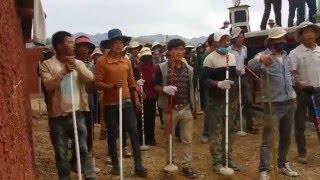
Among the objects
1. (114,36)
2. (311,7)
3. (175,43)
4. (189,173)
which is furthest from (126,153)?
(311,7)

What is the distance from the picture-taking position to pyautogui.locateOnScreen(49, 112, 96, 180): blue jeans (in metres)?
5.44

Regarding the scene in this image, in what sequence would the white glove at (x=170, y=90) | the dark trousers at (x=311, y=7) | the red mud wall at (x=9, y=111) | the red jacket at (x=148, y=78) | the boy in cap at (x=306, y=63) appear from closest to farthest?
1. the red mud wall at (x=9, y=111)
2. the white glove at (x=170, y=90)
3. the boy in cap at (x=306, y=63)
4. the red jacket at (x=148, y=78)
5. the dark trousers at (x=311, y=7)

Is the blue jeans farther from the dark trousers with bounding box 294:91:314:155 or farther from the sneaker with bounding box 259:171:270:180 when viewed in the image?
the dark trousers with bounding box 294:91:314:155

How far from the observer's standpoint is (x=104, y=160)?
8.09 m

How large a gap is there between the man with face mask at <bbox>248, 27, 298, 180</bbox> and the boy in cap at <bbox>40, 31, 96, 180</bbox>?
2560 mm

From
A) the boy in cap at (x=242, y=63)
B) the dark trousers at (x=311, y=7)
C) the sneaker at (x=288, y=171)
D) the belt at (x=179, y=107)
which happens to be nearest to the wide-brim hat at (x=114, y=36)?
the belt at (x=179, y=107)

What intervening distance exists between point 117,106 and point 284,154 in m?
2.67

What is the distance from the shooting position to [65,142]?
553 cm

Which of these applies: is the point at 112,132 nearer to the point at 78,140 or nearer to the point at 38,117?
the point at 78,140

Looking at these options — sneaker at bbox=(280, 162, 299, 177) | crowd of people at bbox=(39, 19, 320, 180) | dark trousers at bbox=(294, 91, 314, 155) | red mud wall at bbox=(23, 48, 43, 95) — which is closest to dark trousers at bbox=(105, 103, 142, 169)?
crowd of people at bbox=(39, 19, 320, 180)

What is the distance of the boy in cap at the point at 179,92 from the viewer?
6887 millimetres

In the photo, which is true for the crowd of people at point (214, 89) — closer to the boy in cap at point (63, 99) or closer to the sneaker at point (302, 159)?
the boy in cap at point (63, 99)

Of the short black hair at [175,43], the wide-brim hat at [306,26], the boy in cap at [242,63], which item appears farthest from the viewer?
the boy in cap at [242,63]

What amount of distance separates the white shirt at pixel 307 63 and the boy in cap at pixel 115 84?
262cm
